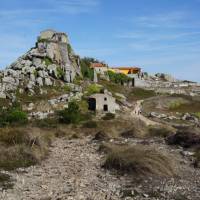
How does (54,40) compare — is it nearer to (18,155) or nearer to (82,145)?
(82,145)

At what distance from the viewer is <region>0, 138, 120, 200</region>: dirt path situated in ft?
68.4

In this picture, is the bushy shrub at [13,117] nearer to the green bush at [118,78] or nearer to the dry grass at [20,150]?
the dry grass at [20,150]

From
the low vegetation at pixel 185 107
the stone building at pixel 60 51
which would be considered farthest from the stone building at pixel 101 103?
the low vegetation at pixel 185 107

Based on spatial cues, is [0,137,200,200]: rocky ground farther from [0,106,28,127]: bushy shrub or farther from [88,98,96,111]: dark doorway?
[88,98,96,111]: dark doorway

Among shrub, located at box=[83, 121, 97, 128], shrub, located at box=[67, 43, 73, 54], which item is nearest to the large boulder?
shrub, located at box=[83, 121, 97, 128]

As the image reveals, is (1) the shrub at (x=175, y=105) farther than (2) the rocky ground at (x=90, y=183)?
Yes

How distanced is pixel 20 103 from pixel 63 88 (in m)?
16.0

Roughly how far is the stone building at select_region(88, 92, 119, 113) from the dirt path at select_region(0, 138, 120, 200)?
140ft

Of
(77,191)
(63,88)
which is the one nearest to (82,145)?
(77,191)

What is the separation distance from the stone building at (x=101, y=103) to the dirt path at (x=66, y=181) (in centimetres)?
4279

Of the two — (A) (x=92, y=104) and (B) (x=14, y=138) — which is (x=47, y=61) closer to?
(A) (x=92, y=104)

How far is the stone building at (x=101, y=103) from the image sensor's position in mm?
79062

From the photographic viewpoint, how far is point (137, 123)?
212 ft

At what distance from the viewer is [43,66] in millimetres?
93750
